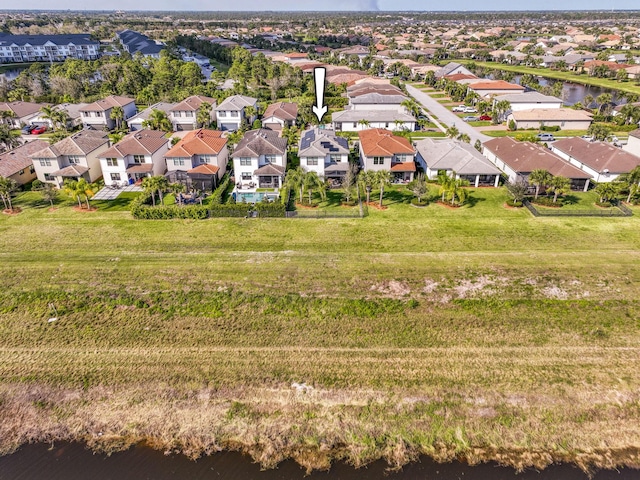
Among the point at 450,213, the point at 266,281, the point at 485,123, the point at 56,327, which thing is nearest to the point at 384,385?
the point at 266,281

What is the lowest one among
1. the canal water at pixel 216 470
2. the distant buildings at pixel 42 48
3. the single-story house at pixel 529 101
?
the canal water at pixel 216 470

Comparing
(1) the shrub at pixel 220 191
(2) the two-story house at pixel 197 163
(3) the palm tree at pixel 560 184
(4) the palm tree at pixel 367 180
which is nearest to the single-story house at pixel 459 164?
(3) the palm tree at pixel 560 184

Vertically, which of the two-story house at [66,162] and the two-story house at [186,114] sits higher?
the two-story house at [186,114]

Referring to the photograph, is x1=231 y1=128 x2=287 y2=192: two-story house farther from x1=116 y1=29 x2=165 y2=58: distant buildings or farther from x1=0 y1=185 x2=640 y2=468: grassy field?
x1=116 y1=29 x2=165 y2=58: distant buildings

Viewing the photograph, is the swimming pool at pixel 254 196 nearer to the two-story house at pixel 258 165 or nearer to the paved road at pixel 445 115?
the two-story house at pixel 258 165

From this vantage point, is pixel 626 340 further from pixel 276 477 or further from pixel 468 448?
pixel 276 477

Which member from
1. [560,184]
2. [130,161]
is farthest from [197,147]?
[560,184]
